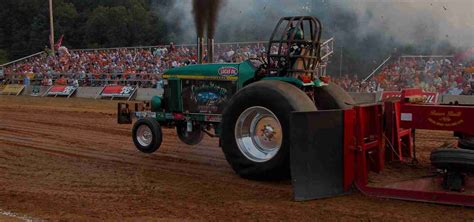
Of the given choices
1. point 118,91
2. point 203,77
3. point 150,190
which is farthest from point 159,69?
point 150,190

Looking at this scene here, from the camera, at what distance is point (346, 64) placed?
22.6 m

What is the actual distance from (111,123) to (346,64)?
11.5 metres

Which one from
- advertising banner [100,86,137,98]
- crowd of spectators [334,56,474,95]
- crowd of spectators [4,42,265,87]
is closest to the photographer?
crowd of spectators [334,56,474,95]

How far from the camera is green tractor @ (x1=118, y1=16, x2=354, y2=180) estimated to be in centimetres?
661

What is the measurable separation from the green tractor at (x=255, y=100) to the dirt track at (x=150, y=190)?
1.24 ft

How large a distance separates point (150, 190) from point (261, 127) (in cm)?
151

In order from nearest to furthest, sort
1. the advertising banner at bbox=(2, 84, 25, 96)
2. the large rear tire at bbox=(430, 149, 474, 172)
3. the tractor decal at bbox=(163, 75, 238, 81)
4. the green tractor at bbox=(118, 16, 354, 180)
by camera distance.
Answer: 1. the large rear tire at bbox=(430, 149, 474, 172)
2. the green tractor at bbox=(118, 16, 354, 180)
3. the tractor decal at bbox=(163, 75, 238, 81)
4. the advertising banner at bbox=(2, 84, 25, 96)

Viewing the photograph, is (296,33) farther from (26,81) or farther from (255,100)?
(26,81)

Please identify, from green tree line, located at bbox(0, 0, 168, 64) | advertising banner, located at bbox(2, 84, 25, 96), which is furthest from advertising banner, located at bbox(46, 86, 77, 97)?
green tree line, located at bbox(0, 0, 168, 64)

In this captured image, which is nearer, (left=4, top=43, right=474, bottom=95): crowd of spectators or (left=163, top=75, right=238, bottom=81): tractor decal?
(left=163, top=75, right=238, bottom=81): tractor decal

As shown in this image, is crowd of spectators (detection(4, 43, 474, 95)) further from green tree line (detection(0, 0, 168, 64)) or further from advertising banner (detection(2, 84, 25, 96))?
green tree line (detection(0, 0, 168, 64))

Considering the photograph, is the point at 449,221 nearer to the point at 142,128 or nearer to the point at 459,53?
the point at 142,128

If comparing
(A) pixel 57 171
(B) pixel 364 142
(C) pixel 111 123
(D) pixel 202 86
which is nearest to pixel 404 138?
(B) pixel 364 142

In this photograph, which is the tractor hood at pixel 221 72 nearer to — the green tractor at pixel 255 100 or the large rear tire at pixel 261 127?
the green tractor at pixel 255 100
